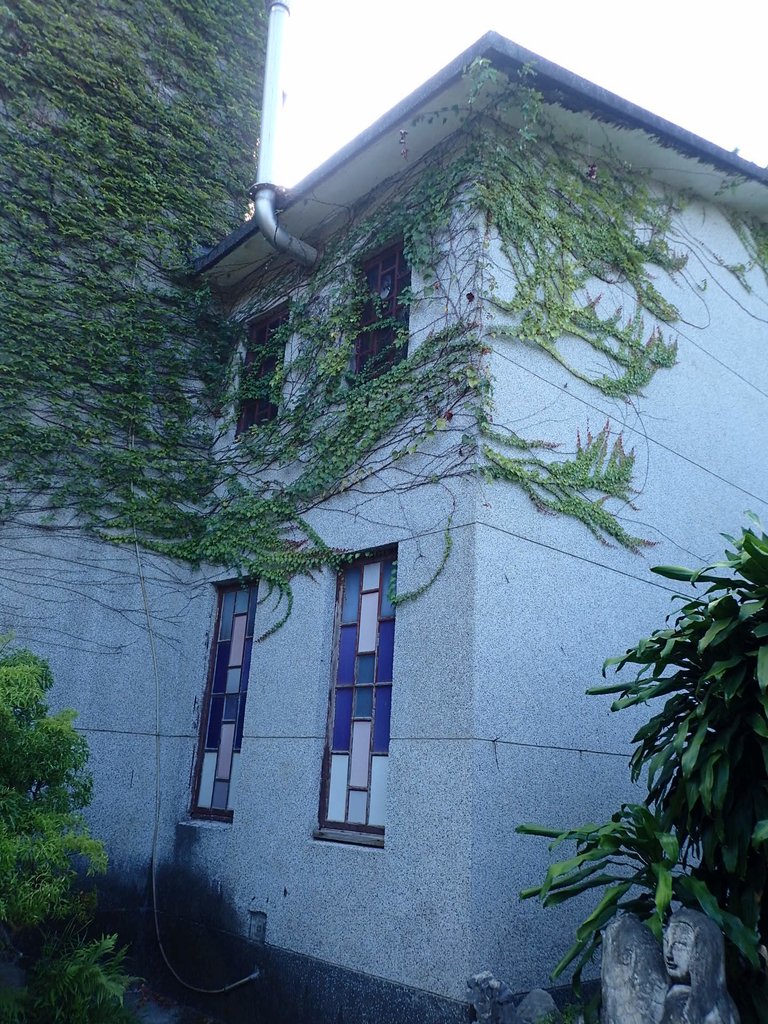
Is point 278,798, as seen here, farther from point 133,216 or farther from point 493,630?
point 133,216

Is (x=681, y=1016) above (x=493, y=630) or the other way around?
the other way around

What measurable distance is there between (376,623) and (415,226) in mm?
2925

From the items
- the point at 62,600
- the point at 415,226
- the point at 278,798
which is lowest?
the point at 278,798

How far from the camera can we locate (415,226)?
600 centimetres

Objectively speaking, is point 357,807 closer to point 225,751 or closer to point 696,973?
point 225,751

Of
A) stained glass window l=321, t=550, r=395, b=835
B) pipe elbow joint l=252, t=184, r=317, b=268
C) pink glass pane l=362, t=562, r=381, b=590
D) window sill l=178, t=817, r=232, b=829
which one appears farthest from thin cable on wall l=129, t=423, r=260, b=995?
pink glass pane l=362, t=562, r=381, b=590

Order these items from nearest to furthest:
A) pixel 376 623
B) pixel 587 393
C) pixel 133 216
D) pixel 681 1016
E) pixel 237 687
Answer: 1. pixel 681 1016
2. pixel 376 623
3. pixel 587 393
4. pixel 237 687
5. pixel 133 216

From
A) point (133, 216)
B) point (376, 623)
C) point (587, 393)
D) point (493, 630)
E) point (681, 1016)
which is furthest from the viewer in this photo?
point (133, 216)

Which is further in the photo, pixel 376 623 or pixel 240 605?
pixel 240 605

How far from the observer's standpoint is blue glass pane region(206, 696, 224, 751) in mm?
6699

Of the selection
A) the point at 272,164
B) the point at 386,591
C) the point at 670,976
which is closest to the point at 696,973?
the point at 670,976

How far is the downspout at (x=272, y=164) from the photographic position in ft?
22.3

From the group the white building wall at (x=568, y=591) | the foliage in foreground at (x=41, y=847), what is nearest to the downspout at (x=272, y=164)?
the white building wall at (x=568, y=591)

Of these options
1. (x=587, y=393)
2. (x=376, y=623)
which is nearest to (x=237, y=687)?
(x=376, y=623)
